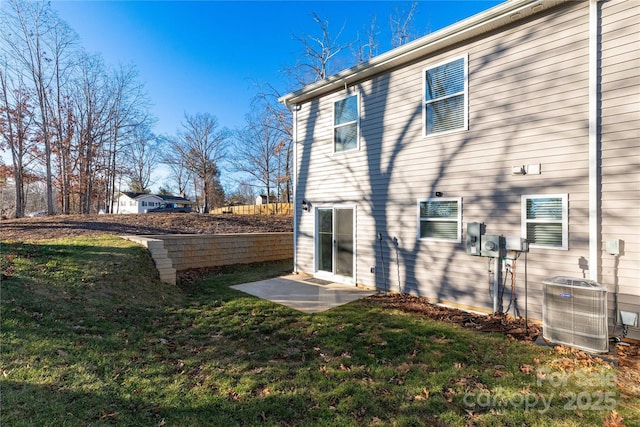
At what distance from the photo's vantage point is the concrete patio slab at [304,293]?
5328 millimetres

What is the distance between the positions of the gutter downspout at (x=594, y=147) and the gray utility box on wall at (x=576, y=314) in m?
0.68

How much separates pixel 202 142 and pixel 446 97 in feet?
86.8

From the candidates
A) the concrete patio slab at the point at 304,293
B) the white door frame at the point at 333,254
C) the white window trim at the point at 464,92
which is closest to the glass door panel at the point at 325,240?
the white door frame at the point at 333,254

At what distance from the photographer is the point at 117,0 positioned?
7.32m

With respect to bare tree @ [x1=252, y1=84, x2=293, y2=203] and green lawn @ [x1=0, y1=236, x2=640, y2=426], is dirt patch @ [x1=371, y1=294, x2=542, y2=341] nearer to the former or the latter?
green lawn @ [x1=0, y1=236, x2=640, y2=426]

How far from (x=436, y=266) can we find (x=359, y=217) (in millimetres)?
2027

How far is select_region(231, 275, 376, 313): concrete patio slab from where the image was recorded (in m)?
5.33

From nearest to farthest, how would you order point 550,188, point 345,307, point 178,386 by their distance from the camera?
1. point 178,386
2. point 550,188
3. point 345,307

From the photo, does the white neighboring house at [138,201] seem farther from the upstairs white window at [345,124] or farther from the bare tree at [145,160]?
the upstairs white window at [345,124]

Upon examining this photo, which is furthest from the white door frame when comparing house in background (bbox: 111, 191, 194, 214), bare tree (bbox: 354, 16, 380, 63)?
house in background (bbox: 111, 191, 194, 214)

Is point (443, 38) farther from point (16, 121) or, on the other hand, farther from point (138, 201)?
point (138, 201)

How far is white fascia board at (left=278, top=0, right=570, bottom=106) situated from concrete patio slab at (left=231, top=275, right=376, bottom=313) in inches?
191

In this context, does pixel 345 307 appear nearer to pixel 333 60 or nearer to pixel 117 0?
pixel 117 0

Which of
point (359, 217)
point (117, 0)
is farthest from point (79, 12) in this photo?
point (359, 217)
